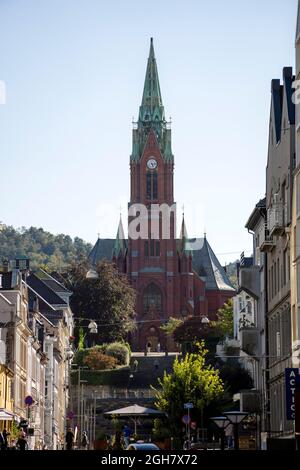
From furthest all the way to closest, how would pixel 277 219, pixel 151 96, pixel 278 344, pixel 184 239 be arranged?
1. pixel 151 96
2. pixel 184 239
3. pixel 278 344
4. pixel 277 219

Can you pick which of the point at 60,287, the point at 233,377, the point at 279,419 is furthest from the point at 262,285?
the point at 60,287

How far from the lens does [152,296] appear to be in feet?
634

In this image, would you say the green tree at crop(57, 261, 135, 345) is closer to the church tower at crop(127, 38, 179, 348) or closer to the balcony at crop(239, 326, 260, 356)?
the church tower at crop(127, 38, 179, 348)

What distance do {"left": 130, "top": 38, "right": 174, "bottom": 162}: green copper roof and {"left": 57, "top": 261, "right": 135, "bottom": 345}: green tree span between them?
3851 centimetres

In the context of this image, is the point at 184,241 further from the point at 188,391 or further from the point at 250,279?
the point at 250,279

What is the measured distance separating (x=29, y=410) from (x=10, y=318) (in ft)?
34.5

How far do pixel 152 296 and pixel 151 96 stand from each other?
30.3m

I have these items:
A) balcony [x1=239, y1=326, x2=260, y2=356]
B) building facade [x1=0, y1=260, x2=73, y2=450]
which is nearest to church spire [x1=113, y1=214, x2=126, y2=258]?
building facade [x1=0, y1=260, x2=73, y2=450]

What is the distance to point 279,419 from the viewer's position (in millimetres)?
52500

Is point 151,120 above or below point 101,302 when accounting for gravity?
above

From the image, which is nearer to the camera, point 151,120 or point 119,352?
point 119,352

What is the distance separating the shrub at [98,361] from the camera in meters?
142

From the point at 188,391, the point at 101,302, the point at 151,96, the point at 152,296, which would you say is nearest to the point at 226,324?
the point at 101,302

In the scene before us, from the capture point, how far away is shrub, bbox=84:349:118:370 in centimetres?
14175
